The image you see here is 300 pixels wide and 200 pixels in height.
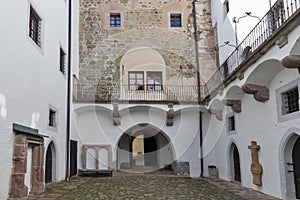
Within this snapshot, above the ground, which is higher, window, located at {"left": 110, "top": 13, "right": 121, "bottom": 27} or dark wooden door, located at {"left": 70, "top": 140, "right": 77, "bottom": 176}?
window, located at {"left": 110, "top": 13, "right": 121, "bottom": 27}

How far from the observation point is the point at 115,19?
52.2 feet

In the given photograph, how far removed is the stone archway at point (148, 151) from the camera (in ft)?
53.3

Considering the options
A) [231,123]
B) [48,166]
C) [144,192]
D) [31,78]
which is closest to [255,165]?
[231,123]

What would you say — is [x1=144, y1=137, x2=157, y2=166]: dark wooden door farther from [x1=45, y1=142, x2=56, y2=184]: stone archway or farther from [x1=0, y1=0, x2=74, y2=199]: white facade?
[x1=45, y1=142, x2=56, y2=184]: stone archway

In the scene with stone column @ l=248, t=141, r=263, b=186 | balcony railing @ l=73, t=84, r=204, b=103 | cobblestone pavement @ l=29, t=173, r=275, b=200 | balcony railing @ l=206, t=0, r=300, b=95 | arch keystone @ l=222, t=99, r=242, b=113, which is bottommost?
cobblestone pavement @ l=29, t=173, r=275, b=200

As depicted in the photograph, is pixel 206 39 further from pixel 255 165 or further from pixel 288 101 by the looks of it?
pixel 288 101

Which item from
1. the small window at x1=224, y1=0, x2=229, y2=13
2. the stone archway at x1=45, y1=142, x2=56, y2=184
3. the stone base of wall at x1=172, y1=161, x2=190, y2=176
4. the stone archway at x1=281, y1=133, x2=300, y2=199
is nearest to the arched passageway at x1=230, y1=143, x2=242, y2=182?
the stone base of wall at x1=172, y1=161, x2=190, y2=176

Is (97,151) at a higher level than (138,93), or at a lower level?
lower

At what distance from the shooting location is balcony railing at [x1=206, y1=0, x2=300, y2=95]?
6944mm

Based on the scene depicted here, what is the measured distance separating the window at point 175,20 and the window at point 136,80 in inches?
123

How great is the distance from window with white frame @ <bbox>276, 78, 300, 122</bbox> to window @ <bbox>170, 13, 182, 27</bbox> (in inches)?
362

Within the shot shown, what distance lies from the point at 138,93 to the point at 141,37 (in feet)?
9.93

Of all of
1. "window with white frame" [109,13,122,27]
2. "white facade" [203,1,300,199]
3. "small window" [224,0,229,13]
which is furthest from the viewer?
"window with white frame" [109,13,122,27]

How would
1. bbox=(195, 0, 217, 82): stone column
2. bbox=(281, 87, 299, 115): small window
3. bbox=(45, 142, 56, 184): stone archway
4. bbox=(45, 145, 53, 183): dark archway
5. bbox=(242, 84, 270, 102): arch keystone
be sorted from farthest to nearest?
bbox=(195, 0, 217, 82): stone column < bbox=(45, 142, 56, 184): stone archway < bbox=(45, 145, 53, 183): dark archway < bbox=(242, 84, 270, 102): arch keystone < bbox=(281, 87, 299, 115): small window
